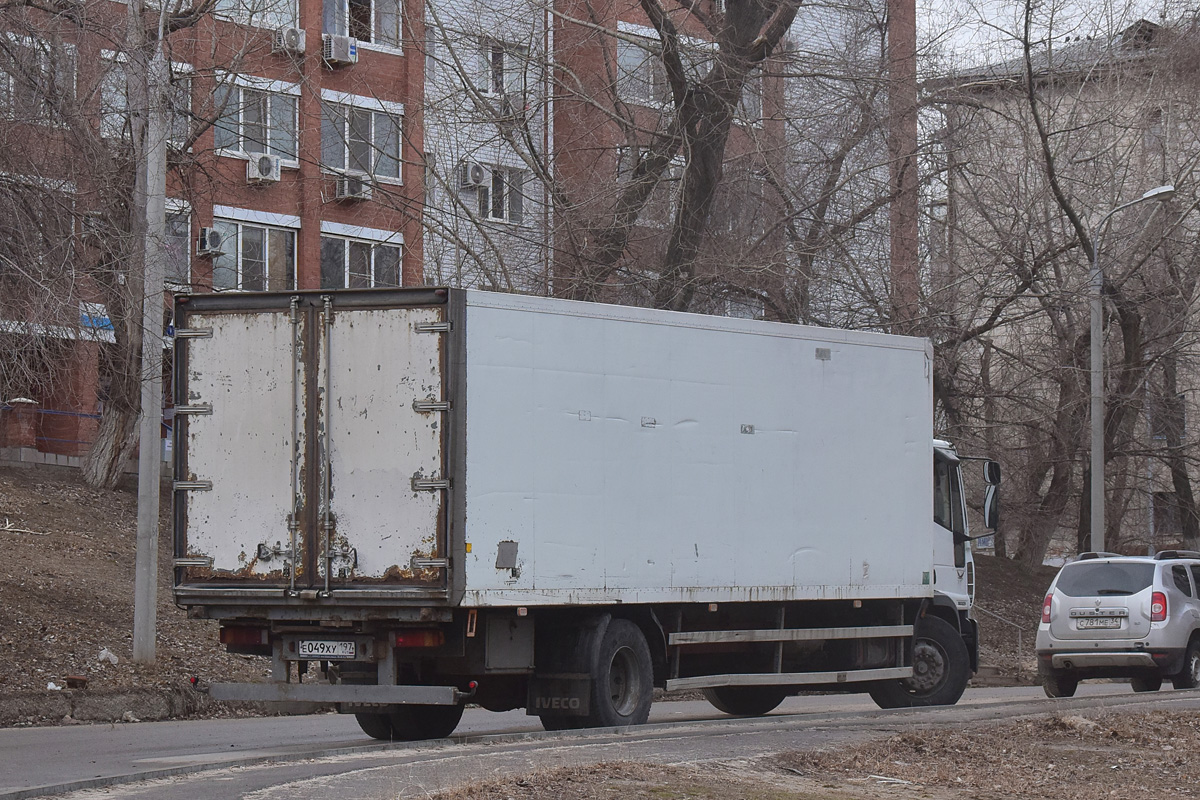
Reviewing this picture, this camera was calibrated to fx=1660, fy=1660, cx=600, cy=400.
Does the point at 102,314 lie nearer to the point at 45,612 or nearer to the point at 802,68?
the point at 45,612

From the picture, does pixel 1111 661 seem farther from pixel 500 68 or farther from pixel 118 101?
pixel 118 101

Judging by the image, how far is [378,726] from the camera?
13711mm

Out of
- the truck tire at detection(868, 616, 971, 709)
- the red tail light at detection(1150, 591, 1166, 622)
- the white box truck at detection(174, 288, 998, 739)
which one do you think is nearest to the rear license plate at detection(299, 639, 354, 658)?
the white box truck at detection(174, 288, 998, 739)

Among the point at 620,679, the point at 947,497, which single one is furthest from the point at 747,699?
the point at 620,679

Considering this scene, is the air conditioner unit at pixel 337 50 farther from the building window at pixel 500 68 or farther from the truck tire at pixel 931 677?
the truck tire at pixel 931 677

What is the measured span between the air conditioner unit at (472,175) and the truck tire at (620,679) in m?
10.6

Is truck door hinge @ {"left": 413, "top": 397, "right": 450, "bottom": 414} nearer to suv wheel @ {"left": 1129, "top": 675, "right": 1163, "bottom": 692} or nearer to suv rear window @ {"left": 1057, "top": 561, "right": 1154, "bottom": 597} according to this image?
suv rear window @ {"left": 1057, "top": 561, "right": 1154, "bottom": 597}

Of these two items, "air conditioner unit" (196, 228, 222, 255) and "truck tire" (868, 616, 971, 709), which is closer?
"truck tire" (868, 616, 971, 709)

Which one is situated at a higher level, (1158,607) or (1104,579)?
(1104,579)

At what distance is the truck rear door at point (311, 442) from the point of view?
38.9ft

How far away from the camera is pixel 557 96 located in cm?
2181

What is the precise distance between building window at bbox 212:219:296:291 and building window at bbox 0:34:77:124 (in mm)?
17374

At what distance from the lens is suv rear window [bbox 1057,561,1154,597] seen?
20.5 metres

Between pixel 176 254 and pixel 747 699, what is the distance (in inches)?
306
